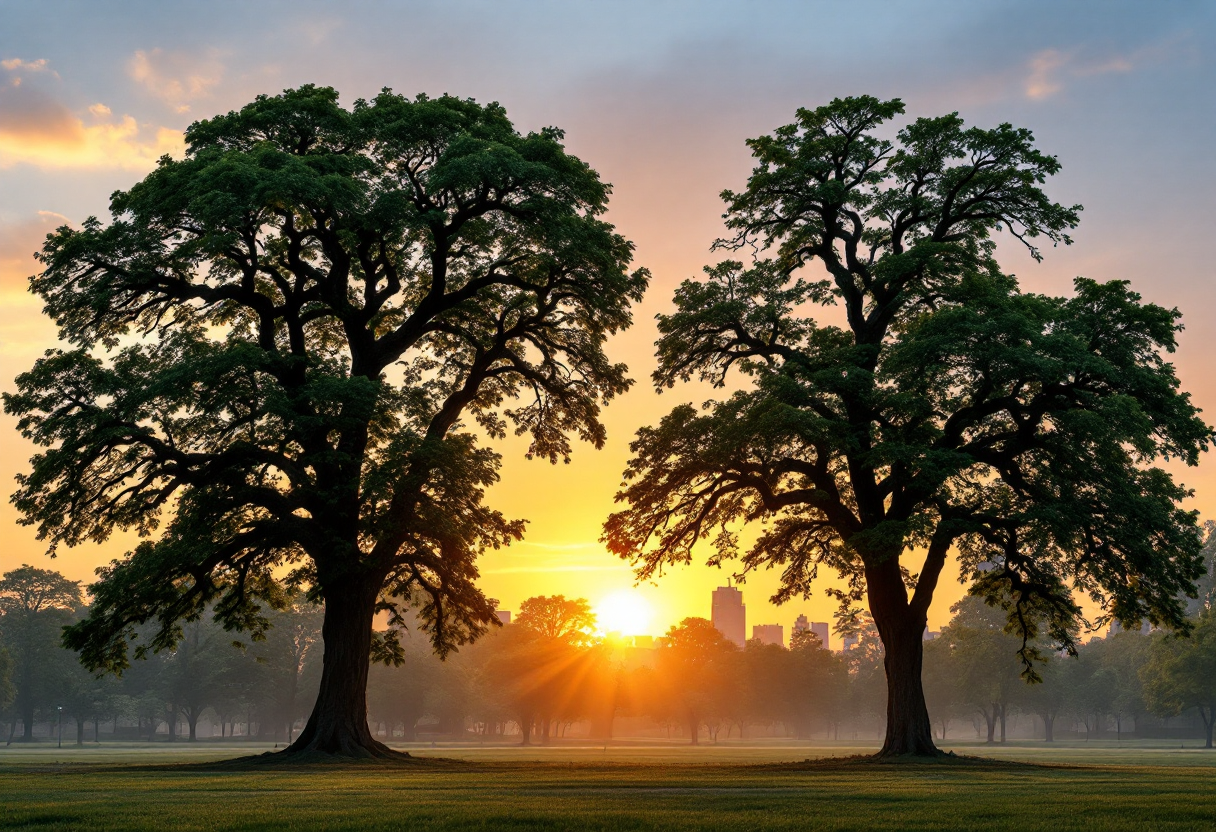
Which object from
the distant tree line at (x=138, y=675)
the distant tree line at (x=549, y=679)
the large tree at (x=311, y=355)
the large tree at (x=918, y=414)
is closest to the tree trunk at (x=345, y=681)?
the large tree at (x=311, y=355)

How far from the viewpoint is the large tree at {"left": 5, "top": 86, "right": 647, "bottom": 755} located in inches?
1309

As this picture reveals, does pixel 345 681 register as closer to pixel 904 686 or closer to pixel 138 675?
pixel 904 686

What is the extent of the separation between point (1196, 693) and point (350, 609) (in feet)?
291

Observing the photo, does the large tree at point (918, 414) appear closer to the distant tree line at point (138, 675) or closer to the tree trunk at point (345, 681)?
the tree trunk at point (345, 681)

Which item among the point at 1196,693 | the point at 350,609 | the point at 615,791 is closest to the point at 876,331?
the point at 350,609

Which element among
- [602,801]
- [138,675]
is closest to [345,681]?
[602,801]

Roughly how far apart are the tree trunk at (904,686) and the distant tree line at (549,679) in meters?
72.4

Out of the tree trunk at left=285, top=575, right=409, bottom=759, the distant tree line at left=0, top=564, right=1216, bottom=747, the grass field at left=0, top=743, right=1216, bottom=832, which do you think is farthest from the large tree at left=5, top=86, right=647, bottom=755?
the distant tree line at left=0, top=564, right=1216, bottom=747

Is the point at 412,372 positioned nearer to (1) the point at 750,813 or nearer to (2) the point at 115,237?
(2) the point at 115,237

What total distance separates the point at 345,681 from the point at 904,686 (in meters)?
20.8

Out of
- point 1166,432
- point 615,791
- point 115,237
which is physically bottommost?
point 615,791

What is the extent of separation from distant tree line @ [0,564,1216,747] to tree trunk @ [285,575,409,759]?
72.7 metres

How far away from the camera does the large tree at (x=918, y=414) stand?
33.4 m

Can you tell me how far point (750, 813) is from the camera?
48.7 ft
